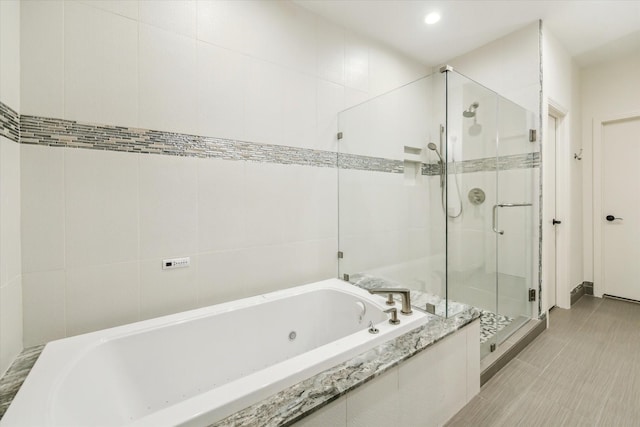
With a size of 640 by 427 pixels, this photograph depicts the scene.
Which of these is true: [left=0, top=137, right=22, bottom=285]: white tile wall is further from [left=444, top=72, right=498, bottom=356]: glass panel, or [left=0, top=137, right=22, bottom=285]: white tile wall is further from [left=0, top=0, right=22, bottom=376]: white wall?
[left=444, top=72, right=498, bottom=356]: glass panel

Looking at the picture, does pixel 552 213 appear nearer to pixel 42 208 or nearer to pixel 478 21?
pixel 478 21

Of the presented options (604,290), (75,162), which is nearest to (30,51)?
(75,162)

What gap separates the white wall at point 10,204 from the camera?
1.05 m

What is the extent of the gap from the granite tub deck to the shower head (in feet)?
4.65

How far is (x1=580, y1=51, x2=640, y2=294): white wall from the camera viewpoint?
2.79m

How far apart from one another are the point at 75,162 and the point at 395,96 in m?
2.16

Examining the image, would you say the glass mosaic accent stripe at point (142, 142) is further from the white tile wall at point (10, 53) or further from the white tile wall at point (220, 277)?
the white tile wall at point (220, 277)

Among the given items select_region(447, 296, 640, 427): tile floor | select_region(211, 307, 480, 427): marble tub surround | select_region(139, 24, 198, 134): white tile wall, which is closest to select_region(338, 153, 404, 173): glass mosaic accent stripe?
select_region(139, 24, 198, 134): white tile wall

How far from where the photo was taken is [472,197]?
2.01 meters

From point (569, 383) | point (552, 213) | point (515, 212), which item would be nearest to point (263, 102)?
point (515, 212)

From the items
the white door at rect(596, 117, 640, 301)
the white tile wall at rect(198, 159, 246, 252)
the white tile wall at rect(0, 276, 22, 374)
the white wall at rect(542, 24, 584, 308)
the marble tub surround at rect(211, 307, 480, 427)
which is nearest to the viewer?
the marble tub surround at rect(211, 307, 480, 427)

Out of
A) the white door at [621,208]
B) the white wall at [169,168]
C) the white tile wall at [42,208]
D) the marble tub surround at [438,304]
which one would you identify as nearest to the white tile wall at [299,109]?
the white wall at [169,168]

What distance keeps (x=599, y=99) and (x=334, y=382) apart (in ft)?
13.4

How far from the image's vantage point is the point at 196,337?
143cm
